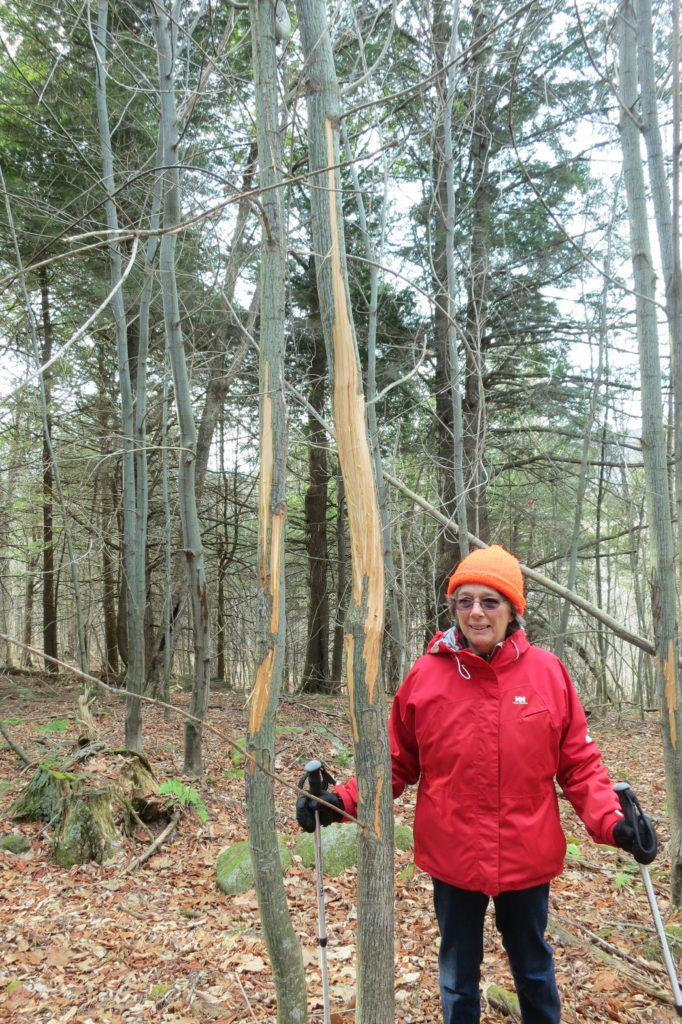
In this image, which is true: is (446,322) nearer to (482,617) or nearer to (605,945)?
(482,617)

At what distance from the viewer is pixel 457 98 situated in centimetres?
833

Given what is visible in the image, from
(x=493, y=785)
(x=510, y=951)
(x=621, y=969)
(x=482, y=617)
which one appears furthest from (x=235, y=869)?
(x=482, y=617)

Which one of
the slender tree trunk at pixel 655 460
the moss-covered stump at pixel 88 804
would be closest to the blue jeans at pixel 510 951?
the slender tree trunk at pixel 655 460

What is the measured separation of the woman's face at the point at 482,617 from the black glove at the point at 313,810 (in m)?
0.75

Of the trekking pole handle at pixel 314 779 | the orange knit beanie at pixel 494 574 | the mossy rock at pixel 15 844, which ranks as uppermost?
the orange knit beanie at pixel 494 574

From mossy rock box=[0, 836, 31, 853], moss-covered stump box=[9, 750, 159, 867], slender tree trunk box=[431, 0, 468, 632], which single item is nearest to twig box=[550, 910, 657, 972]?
slender tree trunk box=[431, 0, 468, 632]

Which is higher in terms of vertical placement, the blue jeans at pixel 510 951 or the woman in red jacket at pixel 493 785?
the woman in red jacket at pixel 493 785

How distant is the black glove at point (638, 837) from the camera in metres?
2.09

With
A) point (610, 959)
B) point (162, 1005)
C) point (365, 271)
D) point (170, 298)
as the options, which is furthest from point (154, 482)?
point (610, 959)

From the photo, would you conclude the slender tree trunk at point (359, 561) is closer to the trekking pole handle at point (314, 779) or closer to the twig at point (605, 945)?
the trekking pole handle at point (314, 779)

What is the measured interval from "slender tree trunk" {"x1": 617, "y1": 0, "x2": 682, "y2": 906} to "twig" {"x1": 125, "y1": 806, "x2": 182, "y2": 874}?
3624 mm

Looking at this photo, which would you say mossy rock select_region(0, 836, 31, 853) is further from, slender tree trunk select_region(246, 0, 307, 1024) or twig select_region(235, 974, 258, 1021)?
slender tree trunk select_region(246, 0, 307, 1024)

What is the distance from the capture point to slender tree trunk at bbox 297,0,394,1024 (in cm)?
213

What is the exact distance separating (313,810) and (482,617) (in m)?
0.92
